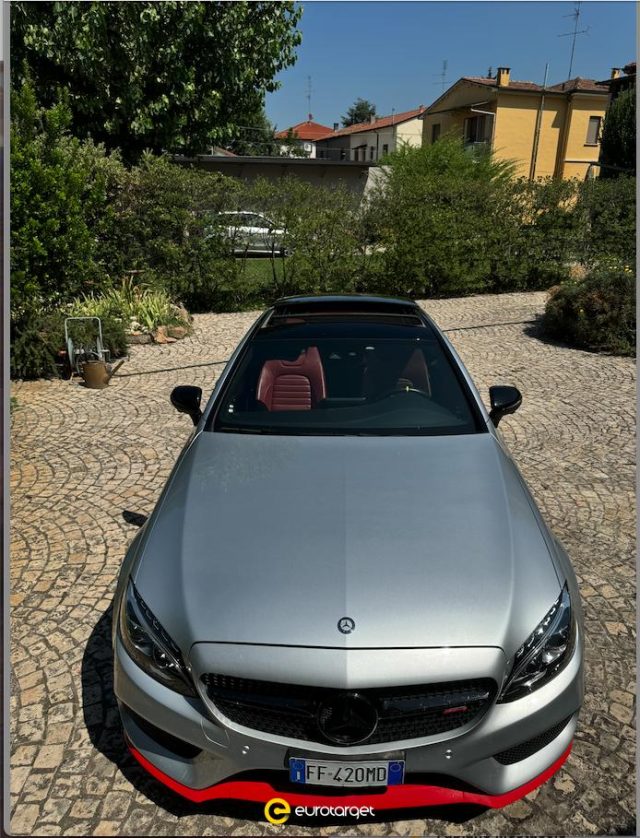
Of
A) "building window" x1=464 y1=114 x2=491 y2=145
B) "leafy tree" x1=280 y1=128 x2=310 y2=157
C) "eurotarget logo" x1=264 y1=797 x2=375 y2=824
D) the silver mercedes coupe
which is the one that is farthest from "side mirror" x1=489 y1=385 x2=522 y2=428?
"leafy tree" x1=280 y1=128 x2=310 y2=157

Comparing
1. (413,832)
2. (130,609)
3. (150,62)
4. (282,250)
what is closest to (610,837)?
(413,832)

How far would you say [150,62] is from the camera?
525 inches

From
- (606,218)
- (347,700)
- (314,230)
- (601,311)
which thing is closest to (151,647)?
(347,700)

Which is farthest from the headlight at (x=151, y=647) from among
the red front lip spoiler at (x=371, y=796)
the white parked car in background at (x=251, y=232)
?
the white parked car in background at (x=251, y=232)

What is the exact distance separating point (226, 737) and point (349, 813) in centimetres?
51

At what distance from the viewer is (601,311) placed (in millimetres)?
9359

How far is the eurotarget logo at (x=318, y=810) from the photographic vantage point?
202cm

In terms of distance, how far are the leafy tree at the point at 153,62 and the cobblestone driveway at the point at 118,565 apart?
8.17 meters

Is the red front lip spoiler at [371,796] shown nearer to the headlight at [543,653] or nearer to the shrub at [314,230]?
the headlight at [543,653]

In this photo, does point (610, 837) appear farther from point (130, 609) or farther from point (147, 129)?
point (147, 129)

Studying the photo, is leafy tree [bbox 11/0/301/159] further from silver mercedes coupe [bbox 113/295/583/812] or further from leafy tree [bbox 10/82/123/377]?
silver mercedes coupe [bbox 113/295/583/812]

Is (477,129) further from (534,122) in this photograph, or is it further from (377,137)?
(377,137)

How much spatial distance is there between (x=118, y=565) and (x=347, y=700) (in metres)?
2.40

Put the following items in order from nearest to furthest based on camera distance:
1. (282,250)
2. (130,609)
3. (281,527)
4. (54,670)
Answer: (130,609) < (281,527) < (54,670) < (282,250)
